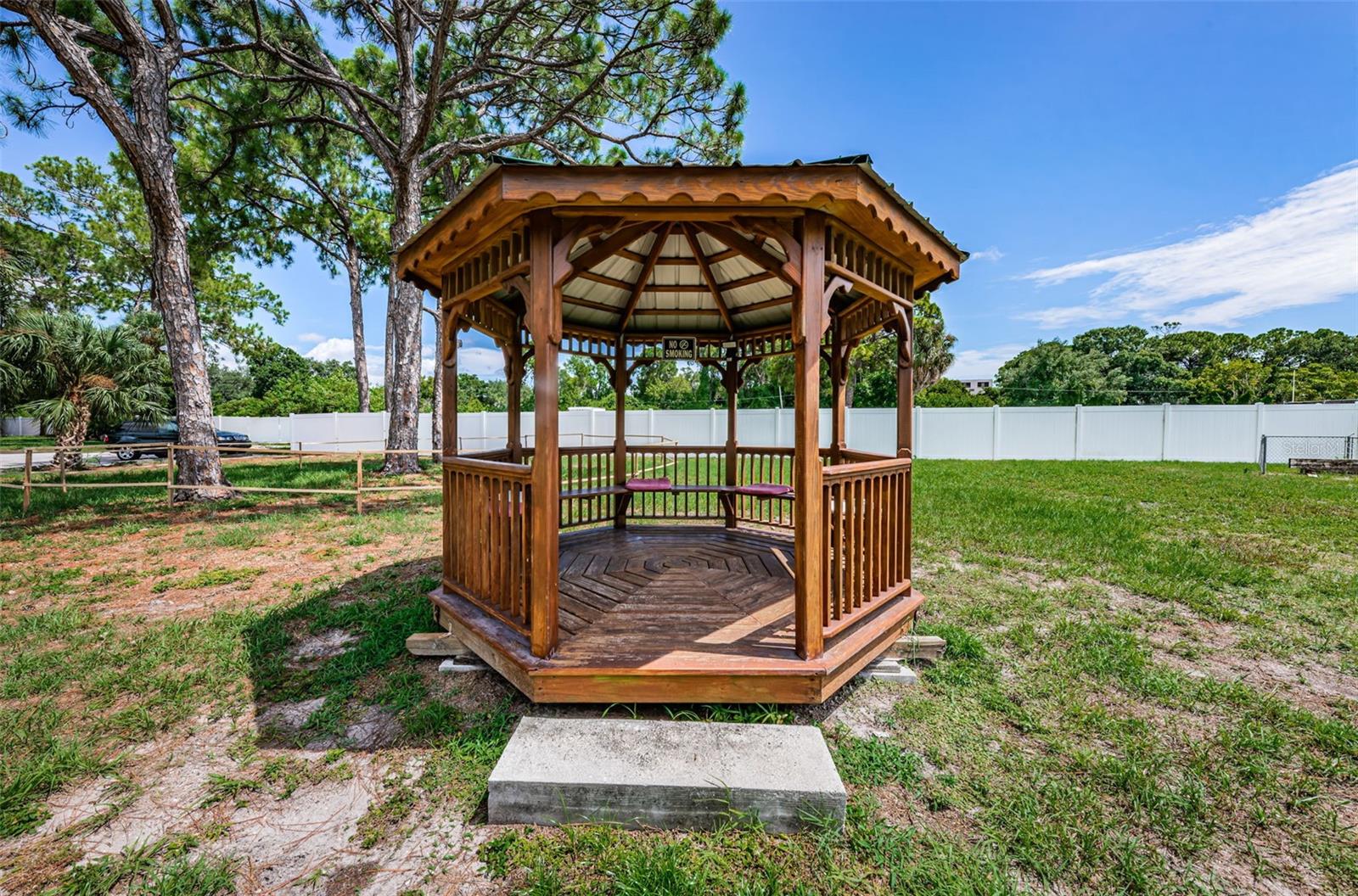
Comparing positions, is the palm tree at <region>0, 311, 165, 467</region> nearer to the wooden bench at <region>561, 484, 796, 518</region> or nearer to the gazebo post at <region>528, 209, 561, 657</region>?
the wooden bench at <region>561, 484, 796, 518</region>

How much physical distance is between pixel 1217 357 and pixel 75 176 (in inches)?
2660

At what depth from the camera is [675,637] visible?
3.13m

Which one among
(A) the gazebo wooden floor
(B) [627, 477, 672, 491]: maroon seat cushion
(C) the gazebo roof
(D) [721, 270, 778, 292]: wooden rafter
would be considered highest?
(D) [721, 270, 778, 292]: wooden rafter

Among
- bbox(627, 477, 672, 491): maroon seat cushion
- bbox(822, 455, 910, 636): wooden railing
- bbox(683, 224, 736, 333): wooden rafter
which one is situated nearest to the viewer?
bbox(822, 455, 910, 636): wooden railing

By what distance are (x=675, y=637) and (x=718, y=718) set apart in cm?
53

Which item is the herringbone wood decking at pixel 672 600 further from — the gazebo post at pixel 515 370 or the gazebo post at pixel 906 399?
the gazebo post at pixel 515 370

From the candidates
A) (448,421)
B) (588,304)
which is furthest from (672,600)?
(588,304)

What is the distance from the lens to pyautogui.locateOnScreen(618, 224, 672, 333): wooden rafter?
4199 mm

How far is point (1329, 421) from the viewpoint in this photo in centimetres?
1356

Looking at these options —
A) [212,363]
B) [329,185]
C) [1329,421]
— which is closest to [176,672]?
[329,185]

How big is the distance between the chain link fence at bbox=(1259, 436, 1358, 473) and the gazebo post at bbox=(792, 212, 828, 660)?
17397mm

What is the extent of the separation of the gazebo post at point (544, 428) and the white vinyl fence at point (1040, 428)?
12343 millimetres

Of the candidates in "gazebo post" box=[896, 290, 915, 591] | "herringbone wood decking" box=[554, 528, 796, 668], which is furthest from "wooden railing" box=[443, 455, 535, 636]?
"gazebo post" box=[896, 290, 915, 591]

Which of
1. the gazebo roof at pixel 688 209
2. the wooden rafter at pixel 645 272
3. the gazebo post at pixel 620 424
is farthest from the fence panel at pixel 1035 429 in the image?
the gazebo roof at pixel 688 209
